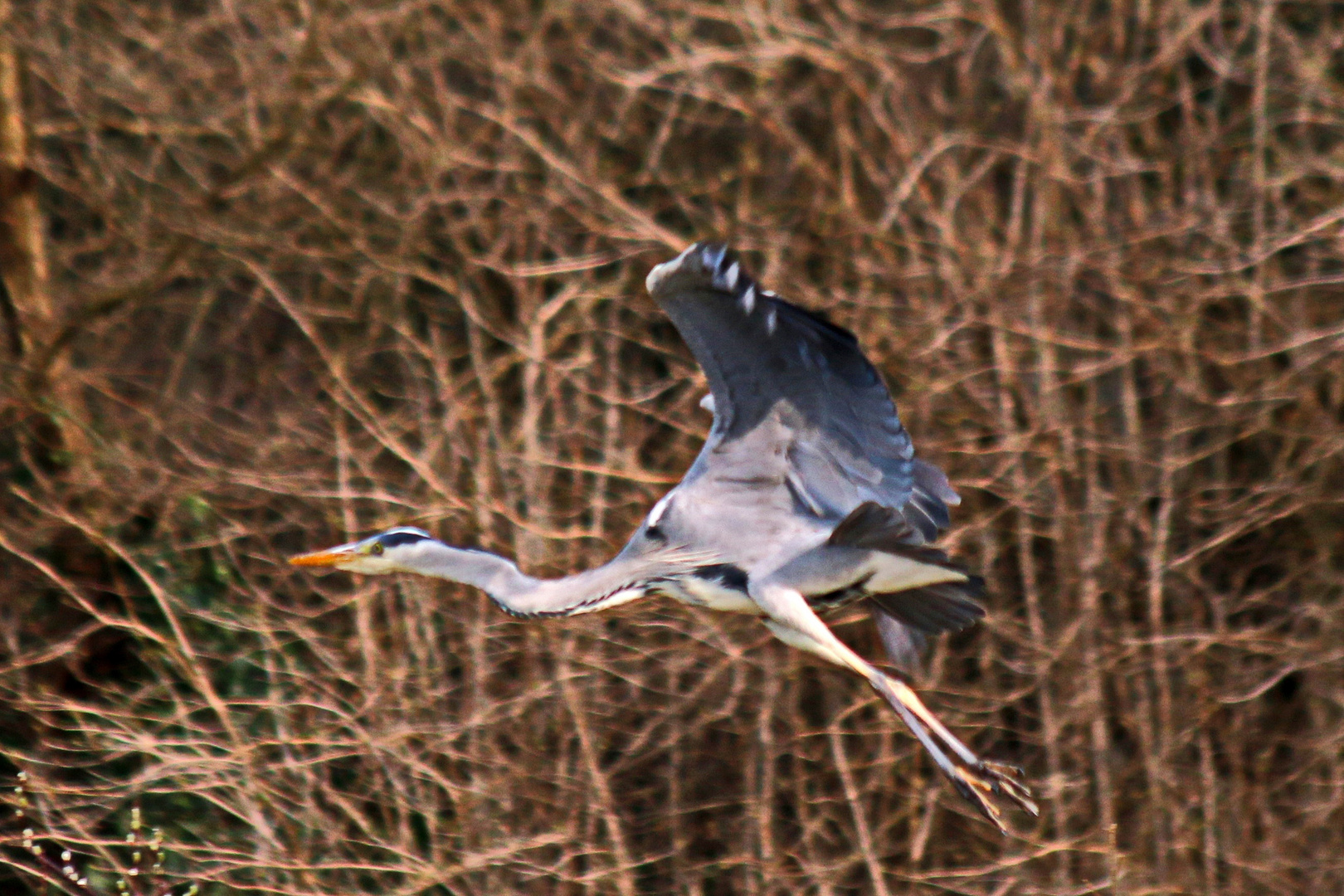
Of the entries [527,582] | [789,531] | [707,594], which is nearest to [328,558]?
[527,582]

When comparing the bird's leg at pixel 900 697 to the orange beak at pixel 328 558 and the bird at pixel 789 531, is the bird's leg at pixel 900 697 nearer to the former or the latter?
the bird at pixel 789 531

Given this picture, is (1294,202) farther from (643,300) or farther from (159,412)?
(159,412)

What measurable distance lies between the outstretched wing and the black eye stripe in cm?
83

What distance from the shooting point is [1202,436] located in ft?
20.6

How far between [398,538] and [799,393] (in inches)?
48.4

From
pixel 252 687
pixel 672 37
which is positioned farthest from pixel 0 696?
pixel 672 37

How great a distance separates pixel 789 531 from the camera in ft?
14.6

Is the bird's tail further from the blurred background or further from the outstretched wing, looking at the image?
the blurred background

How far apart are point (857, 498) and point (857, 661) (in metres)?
0.54

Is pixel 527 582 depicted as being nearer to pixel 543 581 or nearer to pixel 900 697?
pixel 543 581

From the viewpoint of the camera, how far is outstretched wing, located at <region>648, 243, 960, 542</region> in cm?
390

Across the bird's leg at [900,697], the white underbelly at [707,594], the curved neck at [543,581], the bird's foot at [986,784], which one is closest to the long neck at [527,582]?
the curved neck at [543,581]

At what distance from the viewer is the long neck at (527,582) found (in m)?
4.25

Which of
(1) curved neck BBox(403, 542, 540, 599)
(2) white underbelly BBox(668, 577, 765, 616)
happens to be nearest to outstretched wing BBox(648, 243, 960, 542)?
(2) white underbelly BBox(668, 577, 765, 616)
